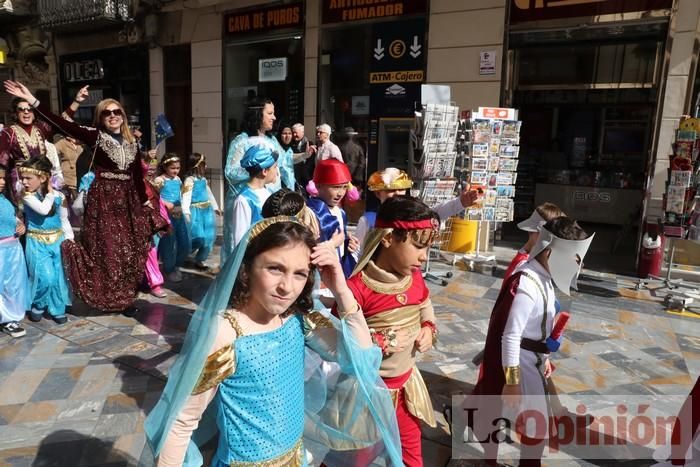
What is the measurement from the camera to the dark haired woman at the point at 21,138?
4.89 m

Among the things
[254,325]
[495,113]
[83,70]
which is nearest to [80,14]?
[83,70]

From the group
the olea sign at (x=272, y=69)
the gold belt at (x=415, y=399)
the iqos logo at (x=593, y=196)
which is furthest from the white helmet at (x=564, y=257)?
the olea sign at (x=272, y=69)

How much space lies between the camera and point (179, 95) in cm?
1211

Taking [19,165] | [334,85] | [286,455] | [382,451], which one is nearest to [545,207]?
[382,451]

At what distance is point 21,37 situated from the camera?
48.0 ft

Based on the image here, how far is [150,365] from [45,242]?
1.80 m

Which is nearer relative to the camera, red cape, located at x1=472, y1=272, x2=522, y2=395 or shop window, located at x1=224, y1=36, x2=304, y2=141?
red cape, located at x1=472, y1=272, x2=522, y2=395

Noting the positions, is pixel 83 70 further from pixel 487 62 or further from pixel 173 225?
pixel 487 62

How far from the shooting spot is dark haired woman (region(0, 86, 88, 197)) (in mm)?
4891

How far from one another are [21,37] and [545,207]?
54.9 feet

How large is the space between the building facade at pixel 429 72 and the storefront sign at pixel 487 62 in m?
0.02

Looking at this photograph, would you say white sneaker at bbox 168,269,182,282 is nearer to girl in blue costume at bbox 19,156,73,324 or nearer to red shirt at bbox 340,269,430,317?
girl in blue costume at bbox 19,156,73,324

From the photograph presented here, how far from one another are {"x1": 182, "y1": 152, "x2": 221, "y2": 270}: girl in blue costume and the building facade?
11.3 feet

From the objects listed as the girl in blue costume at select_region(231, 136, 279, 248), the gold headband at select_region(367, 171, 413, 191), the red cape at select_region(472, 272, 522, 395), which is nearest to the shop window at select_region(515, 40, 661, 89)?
the gold headband at select_region(367, 171, 413, 191)
